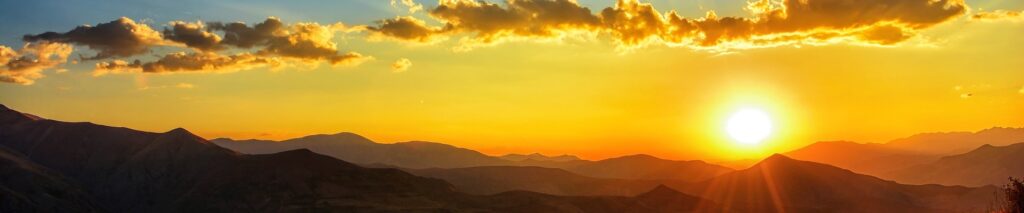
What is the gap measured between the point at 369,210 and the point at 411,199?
770 inches

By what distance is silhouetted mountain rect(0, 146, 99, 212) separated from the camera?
6535 inches

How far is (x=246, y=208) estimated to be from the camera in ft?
600

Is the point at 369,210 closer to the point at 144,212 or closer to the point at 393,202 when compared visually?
the point at 393,202

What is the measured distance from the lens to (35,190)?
17800cm

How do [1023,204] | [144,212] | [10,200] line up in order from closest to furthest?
[1023,204] < [10,200] < [144,212]

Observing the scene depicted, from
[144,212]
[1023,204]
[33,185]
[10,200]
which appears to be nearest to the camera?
[1023,204]

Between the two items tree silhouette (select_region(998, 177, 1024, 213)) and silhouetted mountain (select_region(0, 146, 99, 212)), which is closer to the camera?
tree silhouette (select_region(998, 177, 1024, 213))

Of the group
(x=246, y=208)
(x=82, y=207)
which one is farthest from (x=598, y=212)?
(x=82, y=207)

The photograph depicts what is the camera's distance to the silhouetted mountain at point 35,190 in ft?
545

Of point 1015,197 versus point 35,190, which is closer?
point 1015,197

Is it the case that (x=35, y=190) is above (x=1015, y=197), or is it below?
below

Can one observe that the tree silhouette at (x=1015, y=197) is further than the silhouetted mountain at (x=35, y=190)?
No

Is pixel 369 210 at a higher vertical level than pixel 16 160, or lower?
lower

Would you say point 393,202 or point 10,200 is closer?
point 10,200
